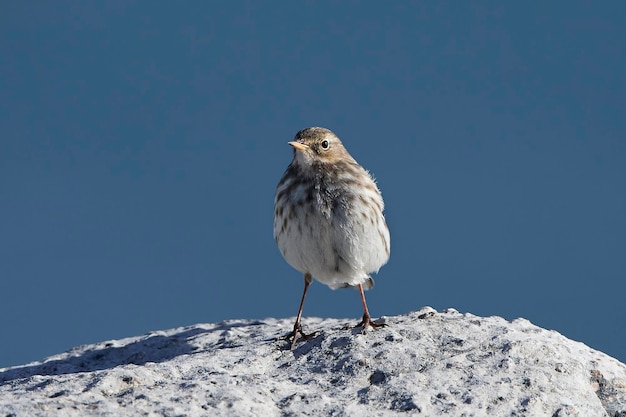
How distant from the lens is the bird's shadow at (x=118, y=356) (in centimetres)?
702

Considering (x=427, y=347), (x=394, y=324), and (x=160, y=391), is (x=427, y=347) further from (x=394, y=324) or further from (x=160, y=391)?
(x=160, y=391)

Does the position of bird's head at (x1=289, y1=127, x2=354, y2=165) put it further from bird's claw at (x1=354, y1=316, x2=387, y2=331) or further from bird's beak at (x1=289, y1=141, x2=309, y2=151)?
bird's claw at (x1=354, y1=316, x2=387, y2=331)

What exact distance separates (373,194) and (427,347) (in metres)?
1.82

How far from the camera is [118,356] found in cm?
730

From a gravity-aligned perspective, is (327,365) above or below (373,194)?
below

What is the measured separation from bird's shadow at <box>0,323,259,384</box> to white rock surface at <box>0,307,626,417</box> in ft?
0.33

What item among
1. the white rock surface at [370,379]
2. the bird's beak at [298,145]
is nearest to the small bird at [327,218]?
the bird's beak at [298,145]

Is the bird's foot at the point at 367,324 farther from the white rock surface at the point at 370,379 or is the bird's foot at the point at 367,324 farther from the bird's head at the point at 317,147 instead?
the bird's head at the point at 317,147

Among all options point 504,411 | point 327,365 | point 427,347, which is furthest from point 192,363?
point 504,411

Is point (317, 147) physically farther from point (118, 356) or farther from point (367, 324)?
point (118, 356)

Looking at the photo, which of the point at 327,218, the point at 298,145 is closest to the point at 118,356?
the point at 327,218

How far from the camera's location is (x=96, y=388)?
495cm

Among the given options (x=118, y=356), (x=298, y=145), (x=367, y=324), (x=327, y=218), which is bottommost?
(x=118, y=356)

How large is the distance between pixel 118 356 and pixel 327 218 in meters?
2.01
